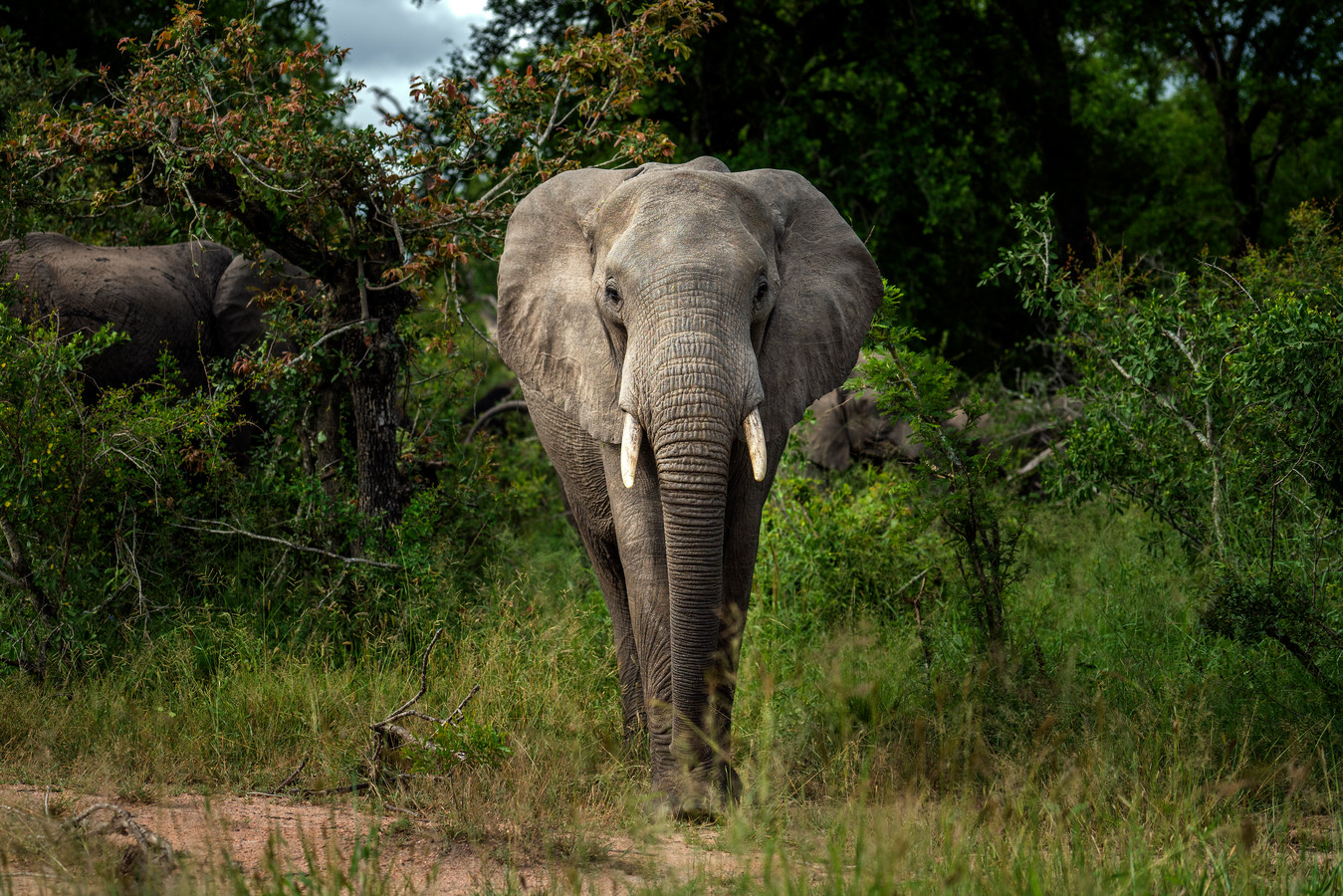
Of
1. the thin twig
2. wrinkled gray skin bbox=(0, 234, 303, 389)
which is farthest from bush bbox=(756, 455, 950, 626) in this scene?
wrinkled gray skin bbox=(0, 234, 303, 389)

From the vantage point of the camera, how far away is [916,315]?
50.3 ft

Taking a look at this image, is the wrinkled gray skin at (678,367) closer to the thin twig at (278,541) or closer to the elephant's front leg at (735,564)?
the elephant's front leg at (735,564)

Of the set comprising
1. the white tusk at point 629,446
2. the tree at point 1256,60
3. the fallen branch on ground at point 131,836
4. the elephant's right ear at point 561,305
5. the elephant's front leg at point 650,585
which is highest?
the tree at point 1256,60

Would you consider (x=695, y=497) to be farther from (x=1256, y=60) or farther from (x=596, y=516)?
(x=1256, y=60)

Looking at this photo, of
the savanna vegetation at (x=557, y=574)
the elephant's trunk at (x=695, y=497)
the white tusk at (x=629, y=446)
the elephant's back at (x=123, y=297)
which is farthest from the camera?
the elephant's back at (x=123, y=297)

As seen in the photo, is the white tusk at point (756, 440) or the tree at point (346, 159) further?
the tree at point (346, 159)

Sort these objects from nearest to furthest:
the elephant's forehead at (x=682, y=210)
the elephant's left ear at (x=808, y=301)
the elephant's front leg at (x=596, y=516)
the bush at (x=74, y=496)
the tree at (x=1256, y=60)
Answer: the elephant's forehead at (x=682, y=210), the elephant's left ear at (x=808, y=301), the elephant's front leg at (x=596, y=516), the bush at (x=74, y=496), the tree at (x=1256, y=60)

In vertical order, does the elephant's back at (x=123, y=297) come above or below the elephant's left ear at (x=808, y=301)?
above

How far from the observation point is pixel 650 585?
4594mm

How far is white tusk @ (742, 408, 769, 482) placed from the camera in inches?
165

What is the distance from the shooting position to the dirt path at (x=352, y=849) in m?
3.39

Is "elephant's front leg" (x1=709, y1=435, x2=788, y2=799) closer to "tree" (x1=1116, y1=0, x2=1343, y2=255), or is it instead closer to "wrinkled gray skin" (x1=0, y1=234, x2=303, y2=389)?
"wrinkled gray skin" (x1=0, y1=234, x2=303, y2=389)

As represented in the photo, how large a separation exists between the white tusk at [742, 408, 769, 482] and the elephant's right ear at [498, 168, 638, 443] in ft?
1.82

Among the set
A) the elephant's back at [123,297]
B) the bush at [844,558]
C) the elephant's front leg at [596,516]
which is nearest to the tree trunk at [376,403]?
the elephant's back at [123,297]
